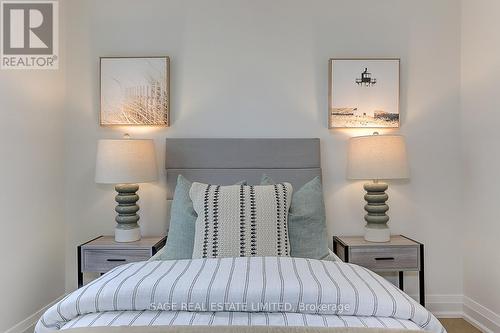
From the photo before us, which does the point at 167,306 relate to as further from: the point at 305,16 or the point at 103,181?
the point at 305,16

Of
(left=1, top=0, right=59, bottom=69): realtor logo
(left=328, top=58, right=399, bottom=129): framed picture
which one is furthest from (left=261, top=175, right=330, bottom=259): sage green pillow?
(left=1, top=0, right=59, bottom=69): realtor logo

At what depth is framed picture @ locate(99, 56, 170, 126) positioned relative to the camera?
2.79 m

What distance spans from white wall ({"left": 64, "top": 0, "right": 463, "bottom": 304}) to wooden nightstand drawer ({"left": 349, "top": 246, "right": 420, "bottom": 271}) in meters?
0.39

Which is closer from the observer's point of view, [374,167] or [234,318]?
[234,318]

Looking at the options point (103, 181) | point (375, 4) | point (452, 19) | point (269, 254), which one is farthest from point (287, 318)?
point (452, 19)

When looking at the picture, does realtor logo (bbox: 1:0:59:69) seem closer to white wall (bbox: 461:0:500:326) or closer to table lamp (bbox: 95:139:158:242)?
table lamp (bbox: 95:139:158:242)

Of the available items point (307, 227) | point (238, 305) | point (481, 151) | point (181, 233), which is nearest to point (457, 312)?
point (481, 151)

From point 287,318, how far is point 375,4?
248 cm

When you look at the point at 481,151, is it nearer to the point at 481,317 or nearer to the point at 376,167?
the point at 376,167

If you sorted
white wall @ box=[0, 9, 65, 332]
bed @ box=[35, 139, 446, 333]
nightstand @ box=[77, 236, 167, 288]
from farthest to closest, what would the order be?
nightstand @ box=[77, 236, 167, 288], white wall @ box=[0, 9, 65, 332], bed @ box=[35, 139, 446, 333]

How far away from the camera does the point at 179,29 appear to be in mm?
2834

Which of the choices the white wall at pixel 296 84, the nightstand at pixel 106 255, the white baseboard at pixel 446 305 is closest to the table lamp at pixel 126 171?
the nightstand at pixel 106 255

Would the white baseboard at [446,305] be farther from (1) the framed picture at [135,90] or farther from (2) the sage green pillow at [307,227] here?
(1) the framed picture at [135,90]

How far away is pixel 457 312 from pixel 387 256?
2.95 feet
